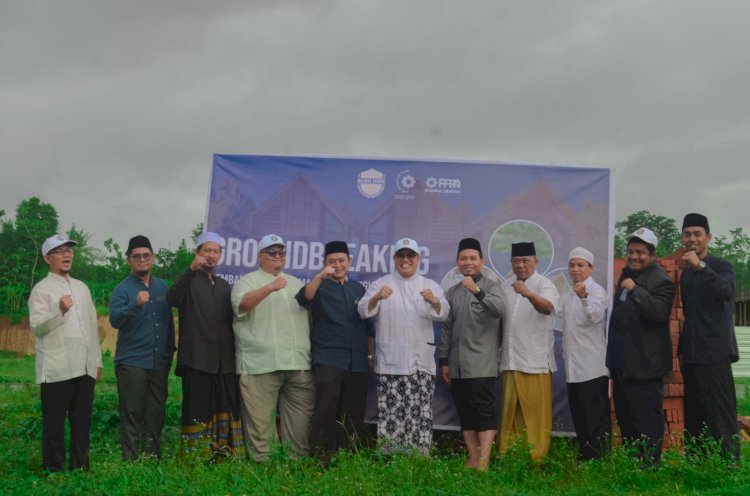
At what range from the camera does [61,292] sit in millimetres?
5512

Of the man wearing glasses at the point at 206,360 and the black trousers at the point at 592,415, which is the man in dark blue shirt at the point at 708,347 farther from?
the man wearing glasses at the point at 206,360

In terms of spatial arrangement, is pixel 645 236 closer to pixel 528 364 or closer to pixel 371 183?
pixel 528 364

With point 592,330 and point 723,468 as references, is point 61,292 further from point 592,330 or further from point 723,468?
point 723,468

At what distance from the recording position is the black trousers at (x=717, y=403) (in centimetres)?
527

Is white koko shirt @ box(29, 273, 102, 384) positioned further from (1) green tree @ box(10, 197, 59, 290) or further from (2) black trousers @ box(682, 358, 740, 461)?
(1) green tree @ box(10, 197, 59, 290)

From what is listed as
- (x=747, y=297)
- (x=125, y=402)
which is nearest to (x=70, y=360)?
(x=125, y=402)

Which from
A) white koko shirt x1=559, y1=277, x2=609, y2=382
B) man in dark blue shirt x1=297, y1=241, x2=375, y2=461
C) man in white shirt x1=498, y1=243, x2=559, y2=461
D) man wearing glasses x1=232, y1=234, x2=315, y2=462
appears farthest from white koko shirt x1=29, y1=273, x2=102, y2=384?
white koko shirt x1=559, y1=277, x2=609, y2=382

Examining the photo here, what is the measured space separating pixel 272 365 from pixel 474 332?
5.13 ft

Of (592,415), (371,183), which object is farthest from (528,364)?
(371,183)

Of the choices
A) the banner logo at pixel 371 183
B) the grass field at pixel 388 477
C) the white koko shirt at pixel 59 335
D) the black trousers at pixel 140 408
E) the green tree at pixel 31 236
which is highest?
the green tree at pixel 31 236

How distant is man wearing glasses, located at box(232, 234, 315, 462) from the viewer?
565 cm

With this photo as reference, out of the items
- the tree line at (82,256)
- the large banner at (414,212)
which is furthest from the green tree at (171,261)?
the large banner at (414,212)

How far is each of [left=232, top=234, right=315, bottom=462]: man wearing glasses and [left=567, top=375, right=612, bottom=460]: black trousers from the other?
2076mm

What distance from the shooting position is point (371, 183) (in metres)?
6.71
